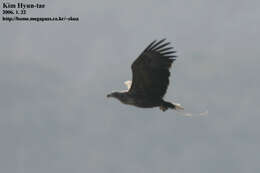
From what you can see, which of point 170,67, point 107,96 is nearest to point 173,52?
point 170,67

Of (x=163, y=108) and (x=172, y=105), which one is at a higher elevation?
(x=172, y=105)

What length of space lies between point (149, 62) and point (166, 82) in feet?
3.02

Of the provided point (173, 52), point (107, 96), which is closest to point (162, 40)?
point (173, 52)

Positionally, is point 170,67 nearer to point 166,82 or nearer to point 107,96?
point 166,82

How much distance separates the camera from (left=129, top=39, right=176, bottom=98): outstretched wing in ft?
155

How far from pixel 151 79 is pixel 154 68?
44 cm

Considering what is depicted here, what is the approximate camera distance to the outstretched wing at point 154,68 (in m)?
47.1

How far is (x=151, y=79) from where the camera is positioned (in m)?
47.5

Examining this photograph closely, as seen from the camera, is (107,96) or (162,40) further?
(107,96)

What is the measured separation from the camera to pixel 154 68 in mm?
47312

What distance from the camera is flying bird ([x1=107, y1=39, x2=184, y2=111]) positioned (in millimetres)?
47125

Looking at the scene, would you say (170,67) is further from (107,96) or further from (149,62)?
(107,96)

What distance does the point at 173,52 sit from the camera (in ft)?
155

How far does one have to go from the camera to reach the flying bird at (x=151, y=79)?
47125 millimetres
